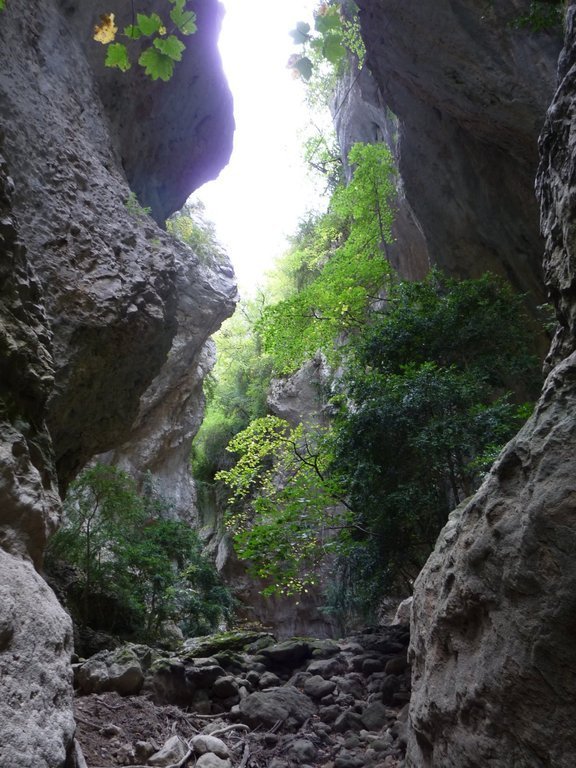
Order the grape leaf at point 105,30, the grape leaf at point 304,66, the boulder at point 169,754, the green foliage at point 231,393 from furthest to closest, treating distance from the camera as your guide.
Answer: the green foliage at point 231,393
the boulder at point 169,754
the grape leaf at point 105,30
the grape leaf at point 304,66

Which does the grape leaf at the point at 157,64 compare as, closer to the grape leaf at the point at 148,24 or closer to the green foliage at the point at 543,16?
the grape leaf at the point at 148,24

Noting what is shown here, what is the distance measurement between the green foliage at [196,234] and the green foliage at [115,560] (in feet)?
27.9

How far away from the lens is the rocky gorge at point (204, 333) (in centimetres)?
249

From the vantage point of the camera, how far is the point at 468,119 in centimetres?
951

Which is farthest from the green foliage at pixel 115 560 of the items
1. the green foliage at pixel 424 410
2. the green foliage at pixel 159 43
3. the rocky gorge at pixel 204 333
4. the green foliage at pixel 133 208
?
the green foliage at pixel 159 43

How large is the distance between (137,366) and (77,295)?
1505 mm

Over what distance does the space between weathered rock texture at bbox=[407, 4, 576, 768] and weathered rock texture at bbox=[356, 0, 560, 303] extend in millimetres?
5445

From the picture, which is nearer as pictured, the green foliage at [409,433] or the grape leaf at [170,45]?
the grape leaf at [170,45]

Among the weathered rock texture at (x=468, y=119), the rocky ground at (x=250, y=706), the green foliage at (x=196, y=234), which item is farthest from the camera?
the green foliage at (x=196, y=234)

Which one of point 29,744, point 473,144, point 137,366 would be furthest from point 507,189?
point 29,744

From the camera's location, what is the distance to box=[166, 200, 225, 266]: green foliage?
57.7ft

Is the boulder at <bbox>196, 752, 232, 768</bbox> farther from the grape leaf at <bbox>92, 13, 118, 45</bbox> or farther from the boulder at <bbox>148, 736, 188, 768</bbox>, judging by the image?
the grape leaf at <bbox>92, 13, 118, 45</bbox>

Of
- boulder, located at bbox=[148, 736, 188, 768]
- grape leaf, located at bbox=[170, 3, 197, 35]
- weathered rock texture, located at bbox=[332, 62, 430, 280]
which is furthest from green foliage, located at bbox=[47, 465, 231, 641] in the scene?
grape leaf, located at bbox=[170, 3, 197, 35]

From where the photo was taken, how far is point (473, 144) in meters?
10.5
